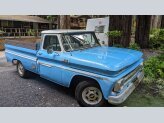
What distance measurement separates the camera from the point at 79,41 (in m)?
5.66

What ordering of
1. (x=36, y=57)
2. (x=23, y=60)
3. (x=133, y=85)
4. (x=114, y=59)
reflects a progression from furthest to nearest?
(x=23, y=60) → (x=36, y=57) → (x=133, y=85) → (x=114, y=59)

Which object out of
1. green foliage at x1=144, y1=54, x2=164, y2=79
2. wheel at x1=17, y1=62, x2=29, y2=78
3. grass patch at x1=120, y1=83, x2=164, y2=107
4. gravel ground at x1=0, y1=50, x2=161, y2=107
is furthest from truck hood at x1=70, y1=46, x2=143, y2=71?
wheel at x1=17, y1=62, x2=29, y2=78

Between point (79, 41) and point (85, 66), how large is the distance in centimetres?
138

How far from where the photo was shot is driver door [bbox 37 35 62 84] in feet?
17.1

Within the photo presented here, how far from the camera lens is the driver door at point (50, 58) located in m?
5.23

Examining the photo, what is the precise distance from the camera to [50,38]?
5668 mm

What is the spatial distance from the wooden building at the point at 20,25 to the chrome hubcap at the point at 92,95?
19.1 m

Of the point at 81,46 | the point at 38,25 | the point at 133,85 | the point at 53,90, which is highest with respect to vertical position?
the point at 38,25

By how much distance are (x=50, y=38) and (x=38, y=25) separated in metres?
25.6

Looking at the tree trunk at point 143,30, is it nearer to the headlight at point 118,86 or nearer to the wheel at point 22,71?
the wheel at point 22,71

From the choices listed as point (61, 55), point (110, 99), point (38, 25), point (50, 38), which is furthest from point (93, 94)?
point (38, 25)

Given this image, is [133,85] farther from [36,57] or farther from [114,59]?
[36,57]

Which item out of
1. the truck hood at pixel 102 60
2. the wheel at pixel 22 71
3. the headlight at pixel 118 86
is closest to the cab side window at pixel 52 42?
the truck hood at pixel 102 60

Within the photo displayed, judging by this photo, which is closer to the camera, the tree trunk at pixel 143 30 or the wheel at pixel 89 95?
the wheel at pixel 89 95
